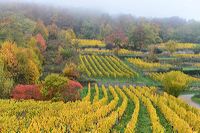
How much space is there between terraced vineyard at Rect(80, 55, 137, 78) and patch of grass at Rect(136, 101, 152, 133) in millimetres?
32687

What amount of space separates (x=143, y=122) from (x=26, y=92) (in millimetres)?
17553

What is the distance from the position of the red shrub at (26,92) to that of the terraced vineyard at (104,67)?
1041 inches

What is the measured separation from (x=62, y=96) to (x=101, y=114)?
11999 millimetres

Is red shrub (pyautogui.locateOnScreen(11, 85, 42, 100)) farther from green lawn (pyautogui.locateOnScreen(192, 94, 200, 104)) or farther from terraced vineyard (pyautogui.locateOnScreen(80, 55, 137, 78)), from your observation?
terraced vineyard (pyautogui.locateOnScreen(80, 55, 137, 78))

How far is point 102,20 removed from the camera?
196500mm

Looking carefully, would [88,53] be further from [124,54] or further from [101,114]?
[101,114]

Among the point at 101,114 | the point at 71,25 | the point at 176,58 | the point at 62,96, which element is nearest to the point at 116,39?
the point at 176,58

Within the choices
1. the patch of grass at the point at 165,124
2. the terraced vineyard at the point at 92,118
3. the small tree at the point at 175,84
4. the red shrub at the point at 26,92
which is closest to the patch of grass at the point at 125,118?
the terraced vineyard at the point at 92,118

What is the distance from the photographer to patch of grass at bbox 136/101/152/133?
33425mm

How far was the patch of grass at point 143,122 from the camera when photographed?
3342cm

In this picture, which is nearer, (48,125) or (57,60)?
(48,125)

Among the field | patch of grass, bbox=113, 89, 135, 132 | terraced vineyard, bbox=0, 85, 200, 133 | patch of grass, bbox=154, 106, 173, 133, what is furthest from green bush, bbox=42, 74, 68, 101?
patch of grass, bbox=154, 106, 173, 133

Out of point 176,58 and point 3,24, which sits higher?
point 3,24

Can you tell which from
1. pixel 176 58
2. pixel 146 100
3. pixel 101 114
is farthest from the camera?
pixel 176 58
